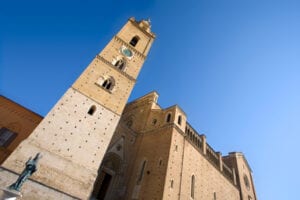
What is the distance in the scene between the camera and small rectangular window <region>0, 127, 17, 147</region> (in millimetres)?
13453

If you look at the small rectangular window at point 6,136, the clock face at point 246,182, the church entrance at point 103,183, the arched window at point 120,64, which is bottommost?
the church entrance at point 103,183

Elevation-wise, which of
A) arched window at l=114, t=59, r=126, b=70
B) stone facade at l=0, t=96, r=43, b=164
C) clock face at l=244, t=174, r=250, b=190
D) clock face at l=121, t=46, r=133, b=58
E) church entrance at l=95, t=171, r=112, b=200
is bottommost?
church entrance at l=95, t=171, r=112, b=200

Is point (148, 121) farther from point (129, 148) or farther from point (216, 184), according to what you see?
point (216, 184)

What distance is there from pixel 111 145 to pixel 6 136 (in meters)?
6.85

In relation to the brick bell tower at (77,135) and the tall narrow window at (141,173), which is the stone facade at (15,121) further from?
the tall narrow window at (141,173)

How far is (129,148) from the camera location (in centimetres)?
1598

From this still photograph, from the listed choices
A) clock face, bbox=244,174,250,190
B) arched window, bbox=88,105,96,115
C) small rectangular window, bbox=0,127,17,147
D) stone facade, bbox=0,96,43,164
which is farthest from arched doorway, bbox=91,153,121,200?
clock face, bbox=244,174,250,190

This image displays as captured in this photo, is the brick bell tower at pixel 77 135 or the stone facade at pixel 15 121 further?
the stone facade at pixel 15 121

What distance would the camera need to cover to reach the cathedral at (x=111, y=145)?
932 cm

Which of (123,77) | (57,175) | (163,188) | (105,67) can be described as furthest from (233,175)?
(57,175)

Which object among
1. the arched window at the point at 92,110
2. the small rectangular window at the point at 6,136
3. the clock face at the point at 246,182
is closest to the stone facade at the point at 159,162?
the arched window at the point at 92,110

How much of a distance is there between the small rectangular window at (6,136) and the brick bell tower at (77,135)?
5.50 metres

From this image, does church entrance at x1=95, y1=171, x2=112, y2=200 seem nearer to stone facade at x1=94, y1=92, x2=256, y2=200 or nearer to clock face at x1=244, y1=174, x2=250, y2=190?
stone facade at x1=94, y1=92, x2=256, y2=200

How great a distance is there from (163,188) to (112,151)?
15.6ft
